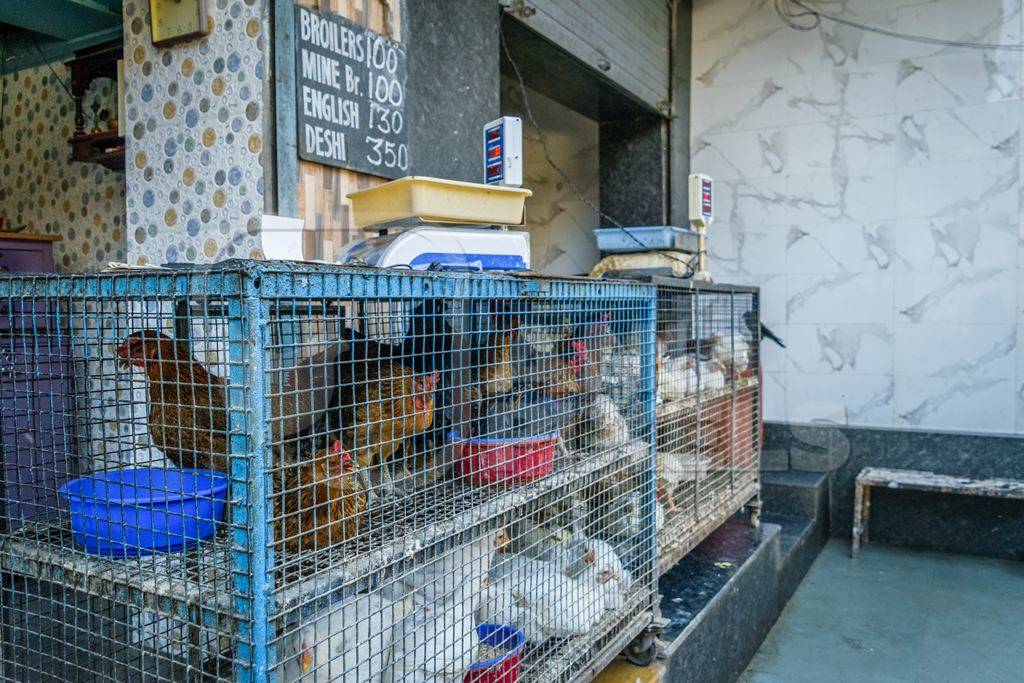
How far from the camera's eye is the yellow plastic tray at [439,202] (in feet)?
5.77

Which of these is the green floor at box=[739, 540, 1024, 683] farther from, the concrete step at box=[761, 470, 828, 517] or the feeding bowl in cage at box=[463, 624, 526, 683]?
the feeding bowl in cage at box=[463, 624, 526, 683]

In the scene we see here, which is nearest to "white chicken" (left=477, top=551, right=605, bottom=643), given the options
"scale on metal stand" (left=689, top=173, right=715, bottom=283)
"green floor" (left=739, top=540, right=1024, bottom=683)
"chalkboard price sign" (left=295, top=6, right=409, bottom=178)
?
"chalkboard price sign" (left=295, top=6, right=409, bottom=178)

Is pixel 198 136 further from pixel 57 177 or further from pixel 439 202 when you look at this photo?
pixel 57 177

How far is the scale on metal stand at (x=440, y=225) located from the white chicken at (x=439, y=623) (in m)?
0.65

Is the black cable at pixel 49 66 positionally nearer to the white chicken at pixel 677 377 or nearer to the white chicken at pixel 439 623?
the white chicken at pixel 677 377

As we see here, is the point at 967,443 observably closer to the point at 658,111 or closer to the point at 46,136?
the point at 658,111

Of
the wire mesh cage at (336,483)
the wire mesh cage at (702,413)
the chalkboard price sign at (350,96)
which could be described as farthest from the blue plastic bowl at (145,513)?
the wire mesh cage at (702,413)

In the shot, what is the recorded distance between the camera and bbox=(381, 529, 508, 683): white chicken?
1.31m

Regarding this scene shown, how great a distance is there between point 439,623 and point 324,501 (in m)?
0.37

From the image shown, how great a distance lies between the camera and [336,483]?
1229 mm

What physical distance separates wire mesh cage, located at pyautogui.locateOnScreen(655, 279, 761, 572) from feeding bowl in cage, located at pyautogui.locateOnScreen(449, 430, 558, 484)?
0.83m

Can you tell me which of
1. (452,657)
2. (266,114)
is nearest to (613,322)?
(452,657)

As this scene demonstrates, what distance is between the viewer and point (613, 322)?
6.66 ft

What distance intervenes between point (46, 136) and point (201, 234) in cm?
249
